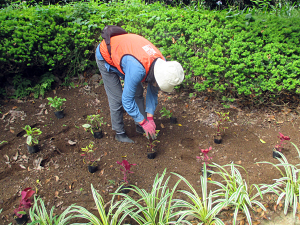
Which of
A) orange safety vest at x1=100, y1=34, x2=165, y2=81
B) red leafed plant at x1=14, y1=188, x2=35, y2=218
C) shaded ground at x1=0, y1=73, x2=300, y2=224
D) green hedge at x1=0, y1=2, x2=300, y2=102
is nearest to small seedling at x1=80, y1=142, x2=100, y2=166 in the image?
shaded ground at x1=0, y1=73, x2=300, y2=224

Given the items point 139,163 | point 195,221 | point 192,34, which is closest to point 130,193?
point 139,163

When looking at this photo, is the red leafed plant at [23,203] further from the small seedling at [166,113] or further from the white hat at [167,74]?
the small seedling at [166,113]

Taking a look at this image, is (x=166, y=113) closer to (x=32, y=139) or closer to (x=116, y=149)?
(x=116, y=149)

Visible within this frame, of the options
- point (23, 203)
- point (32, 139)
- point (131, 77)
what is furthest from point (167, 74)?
point (32, 139)

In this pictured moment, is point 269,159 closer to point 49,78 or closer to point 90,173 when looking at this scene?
point 90,173

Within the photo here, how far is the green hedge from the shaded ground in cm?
46

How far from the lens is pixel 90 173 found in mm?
2805

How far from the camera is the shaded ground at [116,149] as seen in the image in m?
2.59

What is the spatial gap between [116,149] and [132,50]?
4.76 feet

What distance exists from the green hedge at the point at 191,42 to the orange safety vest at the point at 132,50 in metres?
1.25

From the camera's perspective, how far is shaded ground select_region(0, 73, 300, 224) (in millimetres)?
2592

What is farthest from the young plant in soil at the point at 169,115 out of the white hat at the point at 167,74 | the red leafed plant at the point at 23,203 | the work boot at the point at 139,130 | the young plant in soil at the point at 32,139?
the red leafed plant at the point at 23,203

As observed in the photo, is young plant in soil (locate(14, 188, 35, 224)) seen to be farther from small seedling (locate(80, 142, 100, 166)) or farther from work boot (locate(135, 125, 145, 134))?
work boot (locate(135, 125, 145, 134))

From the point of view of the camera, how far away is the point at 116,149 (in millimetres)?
3170
